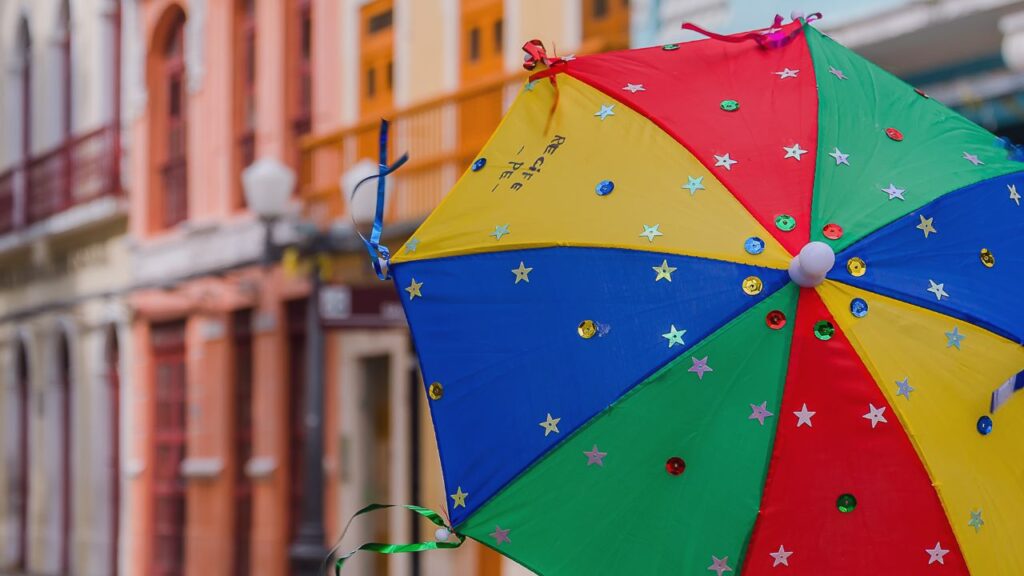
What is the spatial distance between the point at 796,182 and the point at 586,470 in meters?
0.62

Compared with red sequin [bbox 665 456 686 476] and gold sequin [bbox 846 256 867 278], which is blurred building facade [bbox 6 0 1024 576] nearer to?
gold sequin [bbox 846 256 867 278]

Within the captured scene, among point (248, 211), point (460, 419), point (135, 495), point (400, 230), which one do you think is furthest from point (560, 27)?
point (460, 419)

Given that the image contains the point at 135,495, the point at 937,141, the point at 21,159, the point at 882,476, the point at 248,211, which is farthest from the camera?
the point at 21,159

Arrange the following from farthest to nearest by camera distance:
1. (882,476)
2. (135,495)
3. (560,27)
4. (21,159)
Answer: (21,159) < (135,495) < (560,27) < (882,476)

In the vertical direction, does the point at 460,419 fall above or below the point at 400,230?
below

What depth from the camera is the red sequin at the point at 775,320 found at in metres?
3.11

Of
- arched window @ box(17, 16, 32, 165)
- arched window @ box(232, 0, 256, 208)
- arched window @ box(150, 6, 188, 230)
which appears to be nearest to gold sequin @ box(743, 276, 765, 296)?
arched window @ box(232, 0, 256, 208)

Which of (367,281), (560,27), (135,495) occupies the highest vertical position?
(560,27)

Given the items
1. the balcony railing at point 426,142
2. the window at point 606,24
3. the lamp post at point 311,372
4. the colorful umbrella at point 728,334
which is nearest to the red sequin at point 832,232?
the colorful umbrella at point 728,334

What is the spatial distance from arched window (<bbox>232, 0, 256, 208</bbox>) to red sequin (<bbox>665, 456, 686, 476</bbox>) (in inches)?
569

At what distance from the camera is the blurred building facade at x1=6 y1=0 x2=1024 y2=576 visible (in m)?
12.3

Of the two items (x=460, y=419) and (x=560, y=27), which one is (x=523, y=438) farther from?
(x=560, y=27)

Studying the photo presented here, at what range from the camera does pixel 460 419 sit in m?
3.37

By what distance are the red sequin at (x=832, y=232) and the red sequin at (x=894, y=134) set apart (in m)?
0.37
